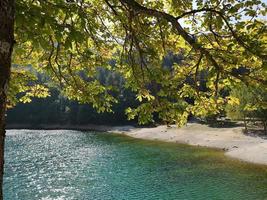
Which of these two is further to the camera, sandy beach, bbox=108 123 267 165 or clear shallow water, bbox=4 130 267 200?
sandy beach, bbox=108 123 267 165

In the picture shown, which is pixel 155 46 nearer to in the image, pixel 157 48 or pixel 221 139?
pixel 157 48

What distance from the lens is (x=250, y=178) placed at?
39250 millimetres

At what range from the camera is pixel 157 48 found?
10148 mm

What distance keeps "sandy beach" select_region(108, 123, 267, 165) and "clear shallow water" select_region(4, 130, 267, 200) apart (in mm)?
3246

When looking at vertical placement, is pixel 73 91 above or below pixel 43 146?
above

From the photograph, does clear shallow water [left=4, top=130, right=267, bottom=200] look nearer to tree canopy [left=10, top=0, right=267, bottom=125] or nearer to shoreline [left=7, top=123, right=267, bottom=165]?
shoreline [left=7, top=123, right=267, bottom=165]

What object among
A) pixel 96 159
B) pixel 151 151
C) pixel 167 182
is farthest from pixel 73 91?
pixel 151 151

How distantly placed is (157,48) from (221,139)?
62.5 meters

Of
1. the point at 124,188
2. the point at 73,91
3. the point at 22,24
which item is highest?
the point at 22,24

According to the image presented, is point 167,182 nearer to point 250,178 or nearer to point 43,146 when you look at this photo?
point 250,178

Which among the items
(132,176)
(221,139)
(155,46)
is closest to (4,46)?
(155,46)

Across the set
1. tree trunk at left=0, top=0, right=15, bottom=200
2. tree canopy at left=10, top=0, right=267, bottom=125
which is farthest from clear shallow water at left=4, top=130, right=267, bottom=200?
tree trunk at left=0, top=0, right=15, bottom=200

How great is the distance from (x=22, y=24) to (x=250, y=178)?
1510 inches

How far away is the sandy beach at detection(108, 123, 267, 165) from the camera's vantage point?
173 ft
